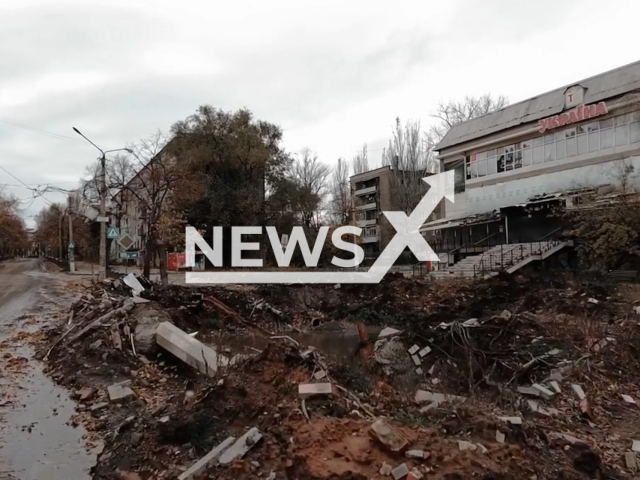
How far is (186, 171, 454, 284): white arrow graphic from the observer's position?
23.0 metres

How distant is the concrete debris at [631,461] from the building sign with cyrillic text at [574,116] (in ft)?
72.6

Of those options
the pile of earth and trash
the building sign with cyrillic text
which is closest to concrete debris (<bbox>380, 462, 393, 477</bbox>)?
the pile of earth and trash

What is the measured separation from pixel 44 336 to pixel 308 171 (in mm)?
42529

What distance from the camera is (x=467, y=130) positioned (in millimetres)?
31422

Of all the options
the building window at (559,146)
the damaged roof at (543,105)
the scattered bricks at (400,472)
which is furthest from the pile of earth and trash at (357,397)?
the damaged roof at (543,105)

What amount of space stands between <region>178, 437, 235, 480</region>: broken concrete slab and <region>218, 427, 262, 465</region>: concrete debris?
8 centimetres

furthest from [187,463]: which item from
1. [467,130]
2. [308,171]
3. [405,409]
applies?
[308,171]

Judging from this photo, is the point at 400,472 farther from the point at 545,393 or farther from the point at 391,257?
the point at 391,257

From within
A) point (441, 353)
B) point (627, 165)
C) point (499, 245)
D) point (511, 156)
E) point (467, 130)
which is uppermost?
point (467, 130)

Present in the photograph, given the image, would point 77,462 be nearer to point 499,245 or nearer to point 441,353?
point 441,353

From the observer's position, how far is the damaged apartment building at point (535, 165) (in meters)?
22.1

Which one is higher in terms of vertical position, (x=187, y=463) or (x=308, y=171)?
(x=308, y=171)

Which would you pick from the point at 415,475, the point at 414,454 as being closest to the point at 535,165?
the point at 414,454

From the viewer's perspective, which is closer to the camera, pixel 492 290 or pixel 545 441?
pixel 545 441
